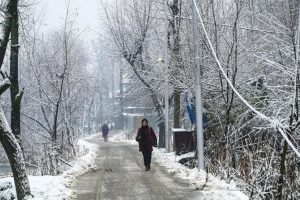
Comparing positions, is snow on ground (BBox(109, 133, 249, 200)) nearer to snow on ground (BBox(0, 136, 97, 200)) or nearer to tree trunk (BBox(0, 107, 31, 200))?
snow on ground (BBox(0, 136, 97, 200))

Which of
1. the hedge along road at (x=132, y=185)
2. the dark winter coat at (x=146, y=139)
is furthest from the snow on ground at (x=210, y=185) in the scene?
the dark winter coat at (x=146, y=139)

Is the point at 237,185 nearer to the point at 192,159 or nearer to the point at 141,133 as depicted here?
the point at 141,133

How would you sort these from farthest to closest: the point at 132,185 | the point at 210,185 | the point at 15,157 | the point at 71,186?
the point at 132,185 → the point at 71,186 → the point at 210,185 → the point at 15,157

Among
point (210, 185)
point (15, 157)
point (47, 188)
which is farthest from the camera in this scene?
point (47, 188)

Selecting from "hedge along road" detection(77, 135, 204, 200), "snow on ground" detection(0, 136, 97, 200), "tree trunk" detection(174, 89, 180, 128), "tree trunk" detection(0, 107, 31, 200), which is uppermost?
"tree trunk" detection(174, 89, 180, 128)

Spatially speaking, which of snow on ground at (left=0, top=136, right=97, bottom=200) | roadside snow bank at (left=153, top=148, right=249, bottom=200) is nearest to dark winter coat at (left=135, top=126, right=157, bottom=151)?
roadside snow bank at (left=153, top=148, right=249, bottom=200)

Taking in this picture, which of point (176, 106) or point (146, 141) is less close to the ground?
point (176, 106)

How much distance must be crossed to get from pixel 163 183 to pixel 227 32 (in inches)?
313

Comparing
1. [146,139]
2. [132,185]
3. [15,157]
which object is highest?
[146,139]

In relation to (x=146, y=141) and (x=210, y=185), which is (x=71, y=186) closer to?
(x=210, y=185)

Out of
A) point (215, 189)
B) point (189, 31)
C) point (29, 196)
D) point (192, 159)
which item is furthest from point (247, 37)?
point (29, 196)

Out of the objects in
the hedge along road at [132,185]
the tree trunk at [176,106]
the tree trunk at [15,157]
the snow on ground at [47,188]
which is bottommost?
the hedge along road at [132,185]

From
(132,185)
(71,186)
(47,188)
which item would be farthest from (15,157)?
(132,185)

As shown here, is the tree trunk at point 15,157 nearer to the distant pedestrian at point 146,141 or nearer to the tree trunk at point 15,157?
the tree trunk at point 15,157
